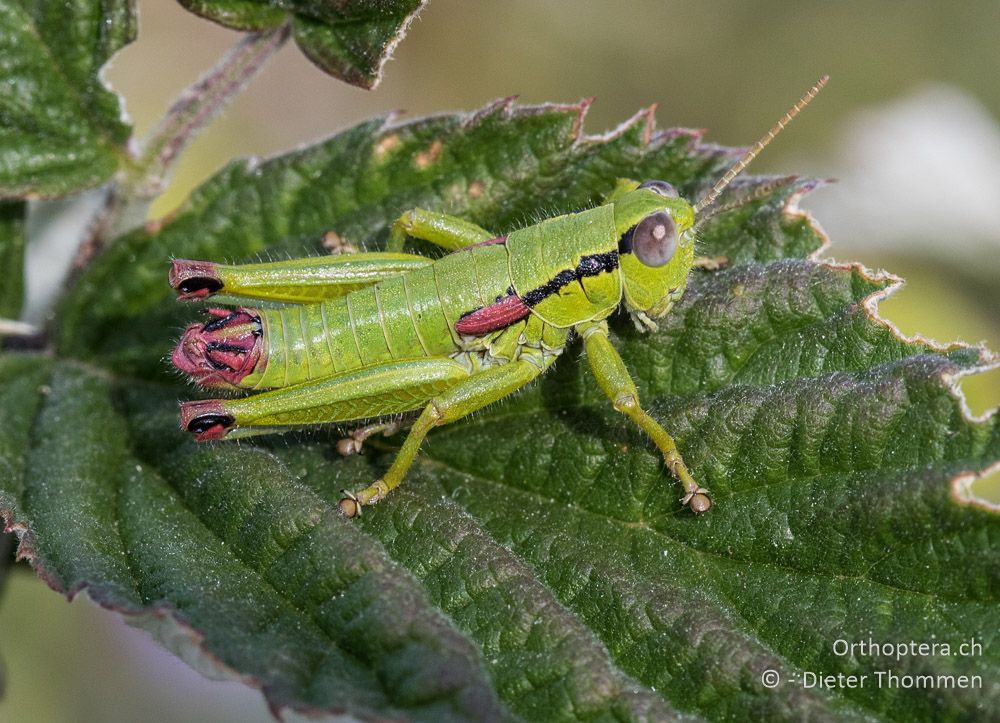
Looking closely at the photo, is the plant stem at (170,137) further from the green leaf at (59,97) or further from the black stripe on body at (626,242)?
the black stripe on body at (626,242)

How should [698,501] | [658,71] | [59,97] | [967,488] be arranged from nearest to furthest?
[967,488]
[698,501]
[59,97]
[658,71]

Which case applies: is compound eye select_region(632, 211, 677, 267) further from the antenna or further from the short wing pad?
the short wing pad

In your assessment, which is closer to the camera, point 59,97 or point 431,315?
point 431,315

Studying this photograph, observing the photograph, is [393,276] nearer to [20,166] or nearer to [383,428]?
[383,428]

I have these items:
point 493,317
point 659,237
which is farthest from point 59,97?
point 659,237

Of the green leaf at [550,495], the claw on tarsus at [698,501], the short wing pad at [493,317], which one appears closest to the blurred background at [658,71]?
the green leaf at [550,495]

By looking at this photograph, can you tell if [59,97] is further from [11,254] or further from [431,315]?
[431,315]

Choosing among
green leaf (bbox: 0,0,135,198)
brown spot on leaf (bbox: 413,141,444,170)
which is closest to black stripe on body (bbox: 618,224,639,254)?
brown spot on leaf (bbox: 413,141,444,170)
